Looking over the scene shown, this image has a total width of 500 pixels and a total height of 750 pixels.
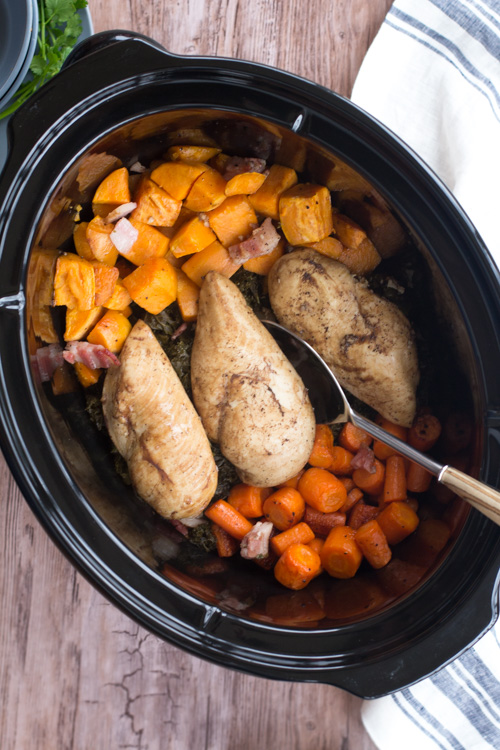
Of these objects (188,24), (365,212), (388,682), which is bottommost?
(388,682)

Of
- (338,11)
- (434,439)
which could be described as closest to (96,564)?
(434,439)

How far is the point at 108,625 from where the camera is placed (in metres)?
1.64

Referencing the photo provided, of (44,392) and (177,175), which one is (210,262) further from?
(44,392)

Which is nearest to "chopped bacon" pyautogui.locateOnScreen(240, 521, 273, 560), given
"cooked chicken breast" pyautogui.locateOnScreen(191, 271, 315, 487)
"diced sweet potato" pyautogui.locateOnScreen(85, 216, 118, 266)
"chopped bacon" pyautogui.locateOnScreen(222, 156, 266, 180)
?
"cooked chicken breast" pyautogui.locateOnScreen(191, 271, 315, 487)

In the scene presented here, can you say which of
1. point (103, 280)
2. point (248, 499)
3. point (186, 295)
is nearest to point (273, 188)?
point (186, 295)

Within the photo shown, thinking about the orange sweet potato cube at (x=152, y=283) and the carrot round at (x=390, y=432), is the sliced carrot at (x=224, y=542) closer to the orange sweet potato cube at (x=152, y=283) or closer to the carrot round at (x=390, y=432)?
Answer: the carrot round at (x=390, y=432)

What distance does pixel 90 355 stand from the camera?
1.42 metres

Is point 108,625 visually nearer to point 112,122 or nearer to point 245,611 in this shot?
point 245,611

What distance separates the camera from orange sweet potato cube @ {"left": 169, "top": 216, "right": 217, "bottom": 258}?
4.74ft

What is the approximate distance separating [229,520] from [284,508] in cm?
15

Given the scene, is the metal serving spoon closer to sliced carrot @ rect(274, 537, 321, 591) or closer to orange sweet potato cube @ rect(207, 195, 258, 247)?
orange sweet potato cube @ rect(207, 195, 258, 247)

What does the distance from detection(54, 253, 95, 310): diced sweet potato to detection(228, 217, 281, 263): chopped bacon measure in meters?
0.36

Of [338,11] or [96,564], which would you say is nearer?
[96,564]

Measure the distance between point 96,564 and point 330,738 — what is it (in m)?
0.98
